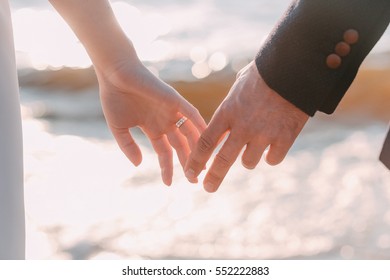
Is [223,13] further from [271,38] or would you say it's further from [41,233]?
[271,38]

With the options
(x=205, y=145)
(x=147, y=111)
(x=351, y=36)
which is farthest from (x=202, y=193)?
(x=351, y=36)

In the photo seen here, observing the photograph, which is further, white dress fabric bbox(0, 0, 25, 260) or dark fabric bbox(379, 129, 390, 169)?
white dress fabric bbox(0, 0, 25, 260)

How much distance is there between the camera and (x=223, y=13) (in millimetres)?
6727

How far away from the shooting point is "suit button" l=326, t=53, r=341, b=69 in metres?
1.66

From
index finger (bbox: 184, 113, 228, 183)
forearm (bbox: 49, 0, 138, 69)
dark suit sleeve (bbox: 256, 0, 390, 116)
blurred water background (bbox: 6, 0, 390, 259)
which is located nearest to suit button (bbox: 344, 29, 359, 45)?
dark suit sleeve (bbox: 256, 0, 390, 116)

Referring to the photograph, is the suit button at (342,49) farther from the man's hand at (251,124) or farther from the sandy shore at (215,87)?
the sandy shore at (215,87)

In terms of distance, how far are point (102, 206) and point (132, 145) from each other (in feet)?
4.65

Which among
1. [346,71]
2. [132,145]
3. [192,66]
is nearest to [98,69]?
[132,145]

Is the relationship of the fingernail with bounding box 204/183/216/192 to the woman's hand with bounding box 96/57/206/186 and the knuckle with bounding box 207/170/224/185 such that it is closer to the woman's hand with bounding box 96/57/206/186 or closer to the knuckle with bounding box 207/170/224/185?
the knuckle with bounding box 207/170/224/185

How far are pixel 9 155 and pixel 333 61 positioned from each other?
2.27 feet

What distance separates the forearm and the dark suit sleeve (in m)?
0.37

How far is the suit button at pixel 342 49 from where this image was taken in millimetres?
1648

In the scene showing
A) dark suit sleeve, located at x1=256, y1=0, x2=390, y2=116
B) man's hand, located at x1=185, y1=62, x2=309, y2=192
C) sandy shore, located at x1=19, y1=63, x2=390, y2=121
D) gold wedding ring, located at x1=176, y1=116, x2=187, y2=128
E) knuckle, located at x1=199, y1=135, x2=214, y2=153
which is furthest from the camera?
sandy shore, located at x1=19, y1=63, x2=390, y2=121

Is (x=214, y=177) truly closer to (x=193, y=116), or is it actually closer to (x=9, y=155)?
(x=193, y=116)
